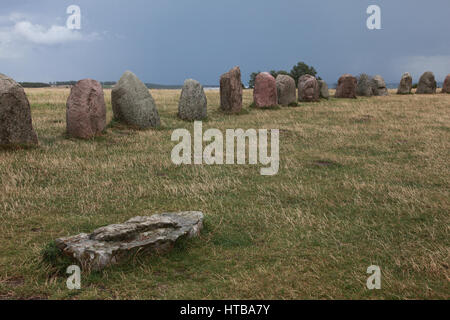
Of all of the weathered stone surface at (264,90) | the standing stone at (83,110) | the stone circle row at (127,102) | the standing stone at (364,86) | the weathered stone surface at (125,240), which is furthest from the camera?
the standing stone at (364,86)

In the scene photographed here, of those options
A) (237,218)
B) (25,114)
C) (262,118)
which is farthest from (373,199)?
(262,118)

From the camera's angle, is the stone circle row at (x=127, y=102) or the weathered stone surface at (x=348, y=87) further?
the weathered stone surface at (x=348, y=87)

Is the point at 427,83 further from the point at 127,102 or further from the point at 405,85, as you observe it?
the point at 127,102

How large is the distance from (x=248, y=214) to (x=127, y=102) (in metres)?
10.8

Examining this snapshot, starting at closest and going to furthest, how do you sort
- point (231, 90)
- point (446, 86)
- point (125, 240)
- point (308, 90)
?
point (125, 240) → point (231, 90) → point (308, 90) → point (446, 86)

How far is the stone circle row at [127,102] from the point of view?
40.6ft

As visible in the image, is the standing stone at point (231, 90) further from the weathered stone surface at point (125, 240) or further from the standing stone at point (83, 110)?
the weathered stone surface at point (125, 240)

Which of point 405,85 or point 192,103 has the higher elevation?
point 405,85

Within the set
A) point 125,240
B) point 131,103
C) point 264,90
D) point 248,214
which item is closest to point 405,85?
point 264,90

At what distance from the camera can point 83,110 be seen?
580 inches

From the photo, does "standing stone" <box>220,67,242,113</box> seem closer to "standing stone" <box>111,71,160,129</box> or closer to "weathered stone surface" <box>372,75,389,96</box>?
"standing stone" <box>111,71,160,129</box>

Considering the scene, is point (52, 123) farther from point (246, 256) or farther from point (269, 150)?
point (246, 256)

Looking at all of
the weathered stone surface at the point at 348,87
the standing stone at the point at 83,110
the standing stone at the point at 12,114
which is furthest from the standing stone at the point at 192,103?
the weathered stone surface at the point at 348,87

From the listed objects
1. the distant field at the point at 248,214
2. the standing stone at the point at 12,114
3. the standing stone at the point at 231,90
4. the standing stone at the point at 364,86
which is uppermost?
the standing stone at the point at 364,86
